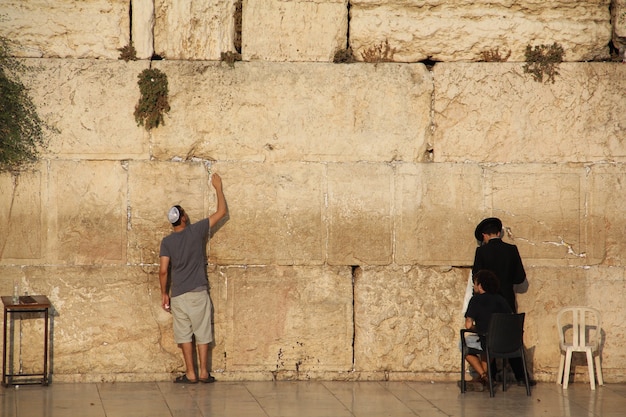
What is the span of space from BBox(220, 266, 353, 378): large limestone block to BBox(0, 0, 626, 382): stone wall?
19mm

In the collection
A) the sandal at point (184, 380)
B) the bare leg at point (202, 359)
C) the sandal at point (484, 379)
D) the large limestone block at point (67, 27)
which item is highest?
the large limestone block at point (67, 27)

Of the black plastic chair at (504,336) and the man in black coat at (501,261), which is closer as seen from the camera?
the black plastic chair at (504,336)

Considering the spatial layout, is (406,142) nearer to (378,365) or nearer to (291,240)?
(291,240)

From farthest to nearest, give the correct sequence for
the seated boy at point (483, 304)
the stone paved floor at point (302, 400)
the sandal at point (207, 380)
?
the sandal at point (207, 380) < the seated boy at point (483, 304) < the stone paved floor at point (302, 400)

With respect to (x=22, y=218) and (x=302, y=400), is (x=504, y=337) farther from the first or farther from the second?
(x=22, y=218)

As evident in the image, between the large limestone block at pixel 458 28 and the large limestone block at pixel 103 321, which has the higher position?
A: the large limestone block at pixel 458 28

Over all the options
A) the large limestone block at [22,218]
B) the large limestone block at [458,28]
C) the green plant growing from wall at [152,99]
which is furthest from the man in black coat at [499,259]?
the large limestone block at [22,218]

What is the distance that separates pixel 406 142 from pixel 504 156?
0.94 metres

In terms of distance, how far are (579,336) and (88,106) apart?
5.00m

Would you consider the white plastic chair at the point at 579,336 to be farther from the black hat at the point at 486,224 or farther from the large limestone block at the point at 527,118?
the large limestone block at the point at 527,118

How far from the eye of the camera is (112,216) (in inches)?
344

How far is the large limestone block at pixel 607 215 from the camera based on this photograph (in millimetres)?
8961

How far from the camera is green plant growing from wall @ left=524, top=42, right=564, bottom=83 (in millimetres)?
8992

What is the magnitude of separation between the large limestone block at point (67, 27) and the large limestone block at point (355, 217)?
2.40 meters
